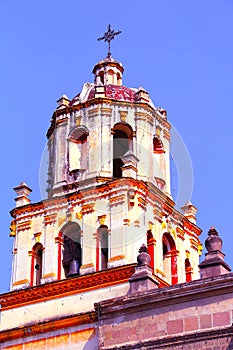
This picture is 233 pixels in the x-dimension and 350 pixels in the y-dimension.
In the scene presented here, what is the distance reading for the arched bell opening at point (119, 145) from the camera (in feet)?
83.2

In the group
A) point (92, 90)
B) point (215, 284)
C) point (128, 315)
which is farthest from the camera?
point (92, 90)

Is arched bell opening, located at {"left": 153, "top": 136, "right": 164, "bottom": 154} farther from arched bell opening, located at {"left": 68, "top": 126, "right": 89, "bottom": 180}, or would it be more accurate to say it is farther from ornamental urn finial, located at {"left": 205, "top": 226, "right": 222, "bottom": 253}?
ornamental urn finial, located at {"left": 205, "top": 226, "right": 222, "bottom": 253}

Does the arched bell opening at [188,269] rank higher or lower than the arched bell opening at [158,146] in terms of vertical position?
lower

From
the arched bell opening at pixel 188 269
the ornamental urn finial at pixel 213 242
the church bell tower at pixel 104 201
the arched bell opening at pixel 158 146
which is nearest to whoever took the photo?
the ornamental urn finial at pixel 213 242

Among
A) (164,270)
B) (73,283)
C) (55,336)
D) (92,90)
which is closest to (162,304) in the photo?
(55,336)

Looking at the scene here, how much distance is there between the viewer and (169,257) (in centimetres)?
2441

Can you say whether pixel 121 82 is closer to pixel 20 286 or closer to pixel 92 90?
pixel 92 90

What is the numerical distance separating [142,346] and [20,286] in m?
8.35

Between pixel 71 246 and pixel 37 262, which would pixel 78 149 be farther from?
pixel 37 262

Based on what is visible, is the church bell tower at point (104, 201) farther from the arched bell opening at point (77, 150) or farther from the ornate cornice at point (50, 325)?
the ornate cornice at point (50, 325)

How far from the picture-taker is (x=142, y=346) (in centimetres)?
1557

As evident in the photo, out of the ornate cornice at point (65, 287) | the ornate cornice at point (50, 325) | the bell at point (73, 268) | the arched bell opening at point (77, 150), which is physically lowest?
the ornate cornice at point (50, 325)

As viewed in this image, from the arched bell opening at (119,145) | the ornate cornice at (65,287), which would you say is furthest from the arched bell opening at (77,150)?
the ornate cornice at (65,287)

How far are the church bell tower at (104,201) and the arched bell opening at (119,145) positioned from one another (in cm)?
3
